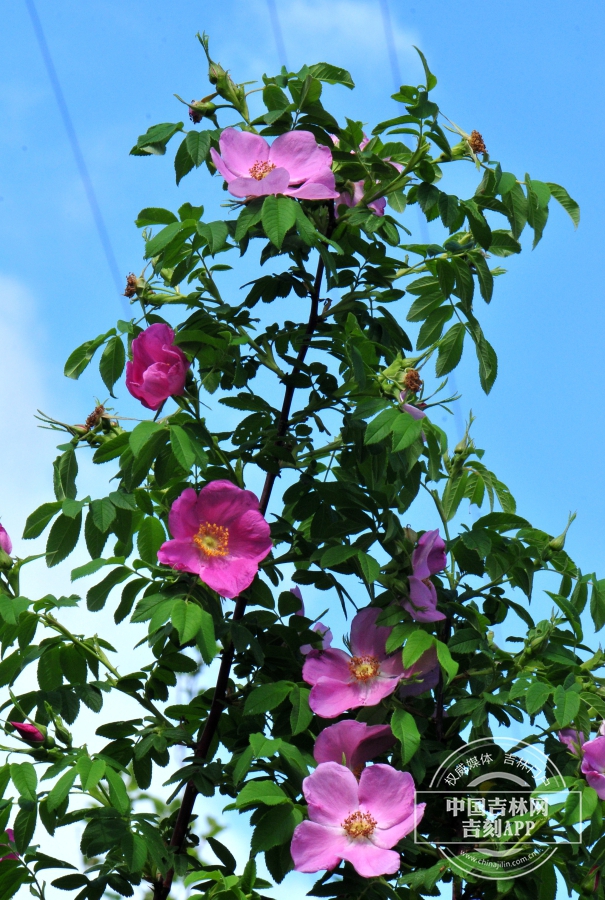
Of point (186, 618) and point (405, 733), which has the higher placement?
point (186, 618)

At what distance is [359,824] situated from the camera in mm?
1697

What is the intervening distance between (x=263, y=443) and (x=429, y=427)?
1.27ft

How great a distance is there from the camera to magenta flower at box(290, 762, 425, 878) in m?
1.64

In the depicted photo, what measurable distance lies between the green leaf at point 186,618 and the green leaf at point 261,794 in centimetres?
25

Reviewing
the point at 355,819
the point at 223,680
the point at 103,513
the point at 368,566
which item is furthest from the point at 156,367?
the point at 355,819

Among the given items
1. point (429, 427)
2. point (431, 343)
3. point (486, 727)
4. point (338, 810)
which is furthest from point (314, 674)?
point (431, 343)

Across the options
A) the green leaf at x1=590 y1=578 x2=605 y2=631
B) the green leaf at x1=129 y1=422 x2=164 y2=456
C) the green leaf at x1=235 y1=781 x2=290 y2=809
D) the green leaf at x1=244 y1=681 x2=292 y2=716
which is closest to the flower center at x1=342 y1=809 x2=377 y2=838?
the green leaf at x1=235 y1=781 x2=290 y2=809

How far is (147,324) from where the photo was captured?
1.99 meters

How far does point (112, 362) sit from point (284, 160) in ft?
1.63

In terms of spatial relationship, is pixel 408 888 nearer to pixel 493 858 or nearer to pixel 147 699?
pixel 493 858

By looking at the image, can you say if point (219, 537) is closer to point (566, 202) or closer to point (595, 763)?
point (595, 763)

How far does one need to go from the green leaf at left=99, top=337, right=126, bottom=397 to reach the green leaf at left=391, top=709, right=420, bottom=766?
A: 2.62ft

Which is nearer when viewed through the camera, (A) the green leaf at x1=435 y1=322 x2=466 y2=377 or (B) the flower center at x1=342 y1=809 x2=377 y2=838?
(B) the flower center at x1=342 y1=809 x2=377 y2=838
